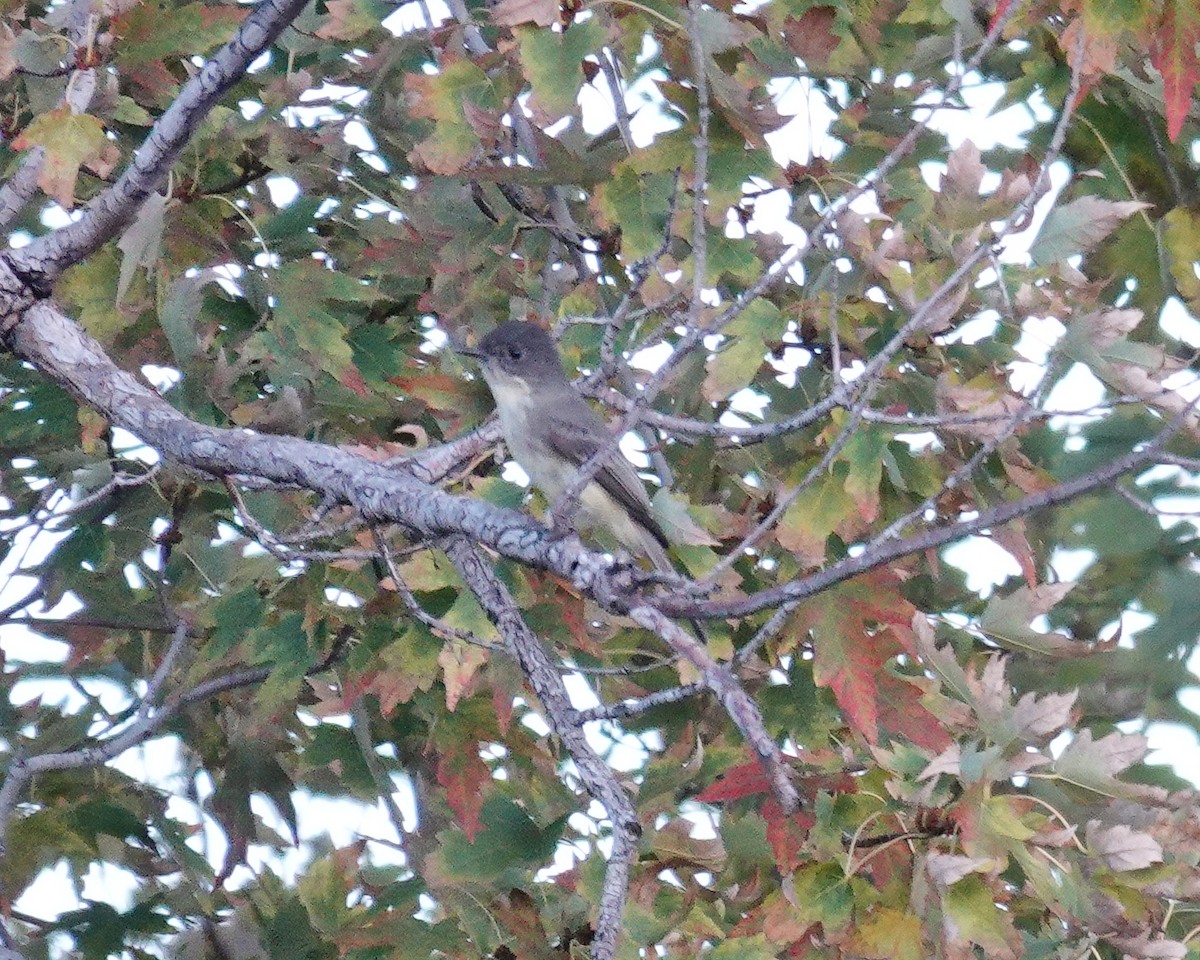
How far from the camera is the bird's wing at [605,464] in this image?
471 cm

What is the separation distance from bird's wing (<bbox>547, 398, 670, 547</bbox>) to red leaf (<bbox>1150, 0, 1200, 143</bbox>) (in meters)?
1.76

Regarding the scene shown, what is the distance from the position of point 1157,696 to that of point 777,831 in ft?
3.37

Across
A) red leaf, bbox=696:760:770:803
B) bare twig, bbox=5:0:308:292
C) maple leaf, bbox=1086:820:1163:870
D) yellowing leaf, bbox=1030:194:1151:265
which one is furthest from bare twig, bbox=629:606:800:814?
yellowing leaf, bbox=1030:194:1151:265

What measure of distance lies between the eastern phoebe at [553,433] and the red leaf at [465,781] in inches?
28.1

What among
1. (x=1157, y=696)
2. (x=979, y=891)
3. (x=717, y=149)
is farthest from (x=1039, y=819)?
(x=717, y=149)

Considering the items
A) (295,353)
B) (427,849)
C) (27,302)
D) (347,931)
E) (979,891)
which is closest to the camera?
(979,891)

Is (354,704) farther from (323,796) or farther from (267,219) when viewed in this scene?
(267,219)

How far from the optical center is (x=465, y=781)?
4137mm

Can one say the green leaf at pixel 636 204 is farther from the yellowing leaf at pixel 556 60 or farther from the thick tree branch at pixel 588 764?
the thick tree branch at pixel 588 764

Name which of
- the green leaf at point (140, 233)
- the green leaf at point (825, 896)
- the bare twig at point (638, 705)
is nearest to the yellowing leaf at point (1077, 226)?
the green leaf at point (825, 896)

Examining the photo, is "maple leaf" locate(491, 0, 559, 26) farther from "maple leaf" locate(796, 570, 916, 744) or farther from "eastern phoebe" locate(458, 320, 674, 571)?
"maple leaf" locate(796, 570, 916, 744)

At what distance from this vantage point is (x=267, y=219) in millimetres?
4633

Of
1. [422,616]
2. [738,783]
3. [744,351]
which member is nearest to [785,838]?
[738,783]

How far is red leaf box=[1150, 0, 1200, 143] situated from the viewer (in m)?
3.42
